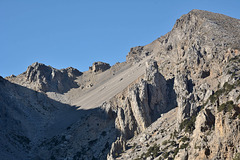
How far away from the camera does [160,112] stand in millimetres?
103062

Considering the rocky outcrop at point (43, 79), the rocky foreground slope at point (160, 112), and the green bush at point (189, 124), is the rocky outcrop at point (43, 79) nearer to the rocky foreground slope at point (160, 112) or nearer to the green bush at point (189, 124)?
the rocky foreground slope at point (160, 112)

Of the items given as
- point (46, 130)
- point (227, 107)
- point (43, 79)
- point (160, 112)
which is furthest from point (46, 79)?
point (227, 107)

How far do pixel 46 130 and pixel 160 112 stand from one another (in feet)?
164

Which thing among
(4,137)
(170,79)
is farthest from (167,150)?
(4,137)

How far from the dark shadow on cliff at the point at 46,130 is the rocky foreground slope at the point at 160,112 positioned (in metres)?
0.33

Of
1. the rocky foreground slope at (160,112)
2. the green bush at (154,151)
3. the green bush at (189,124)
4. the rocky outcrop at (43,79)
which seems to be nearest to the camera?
the rocky foreground slope at (160,112)

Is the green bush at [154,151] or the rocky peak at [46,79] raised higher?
the rocky peak at [46,79]

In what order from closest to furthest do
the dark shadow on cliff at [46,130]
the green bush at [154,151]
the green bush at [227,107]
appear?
the green bush at [227,107], the green bush at [154,151], the dark shadow on cliff at [46,130]

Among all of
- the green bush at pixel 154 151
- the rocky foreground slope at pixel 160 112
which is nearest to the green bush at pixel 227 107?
the rocky foreground slope at pixel 160 112

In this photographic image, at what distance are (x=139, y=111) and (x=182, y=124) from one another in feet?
76.7

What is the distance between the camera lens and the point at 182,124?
80.6 meters

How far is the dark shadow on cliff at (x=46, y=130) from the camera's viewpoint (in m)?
110

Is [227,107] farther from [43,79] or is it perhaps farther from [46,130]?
[43,79]

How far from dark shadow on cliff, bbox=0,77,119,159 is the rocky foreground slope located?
33cm
